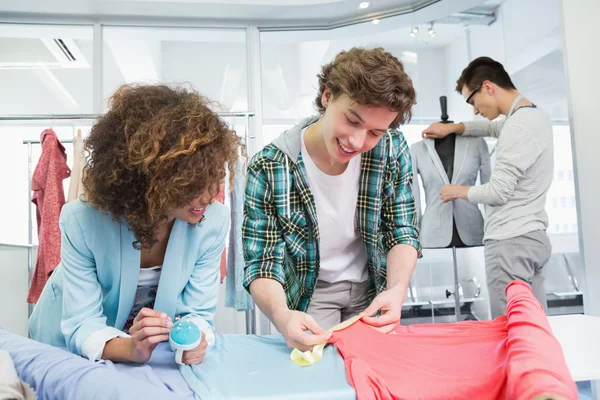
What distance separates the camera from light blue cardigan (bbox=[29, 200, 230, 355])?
114cm

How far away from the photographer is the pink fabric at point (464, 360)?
0.80 metres

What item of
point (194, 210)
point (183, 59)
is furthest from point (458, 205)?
point (183, 59)

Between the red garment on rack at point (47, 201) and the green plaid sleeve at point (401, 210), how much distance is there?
6.32 ft

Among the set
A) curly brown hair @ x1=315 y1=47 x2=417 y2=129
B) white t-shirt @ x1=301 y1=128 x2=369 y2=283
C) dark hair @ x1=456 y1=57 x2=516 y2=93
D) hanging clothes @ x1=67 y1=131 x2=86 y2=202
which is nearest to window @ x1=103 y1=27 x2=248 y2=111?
hanging clothes @ x1=67 y1=131 x2=86 y2=202

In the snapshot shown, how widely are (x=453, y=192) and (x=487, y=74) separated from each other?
0.57 metres

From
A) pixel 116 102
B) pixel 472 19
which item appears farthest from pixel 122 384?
pixel 472 19

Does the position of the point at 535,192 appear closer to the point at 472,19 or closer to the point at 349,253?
the point at 349,253

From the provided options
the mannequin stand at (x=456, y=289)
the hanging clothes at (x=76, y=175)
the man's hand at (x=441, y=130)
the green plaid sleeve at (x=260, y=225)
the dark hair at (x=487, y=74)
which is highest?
the dark hair at (x=487, y=74)

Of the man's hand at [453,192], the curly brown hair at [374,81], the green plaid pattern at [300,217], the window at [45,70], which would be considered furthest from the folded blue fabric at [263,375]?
the window at [45,70]

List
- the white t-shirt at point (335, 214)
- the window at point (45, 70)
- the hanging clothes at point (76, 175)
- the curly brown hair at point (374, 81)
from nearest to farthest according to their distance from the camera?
the curly brown hair at point (374, 81), the white t-shirt at point (335, 214), the hanging clothes at point (76, 175), the window at point (45, 70)

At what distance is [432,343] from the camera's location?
1.16 m

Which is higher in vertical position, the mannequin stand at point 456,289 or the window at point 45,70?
the window at point 45,70

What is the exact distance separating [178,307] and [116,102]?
20.7 inches

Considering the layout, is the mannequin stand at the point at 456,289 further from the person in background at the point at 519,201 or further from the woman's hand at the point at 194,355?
the woman's hand at the point at 194,355
